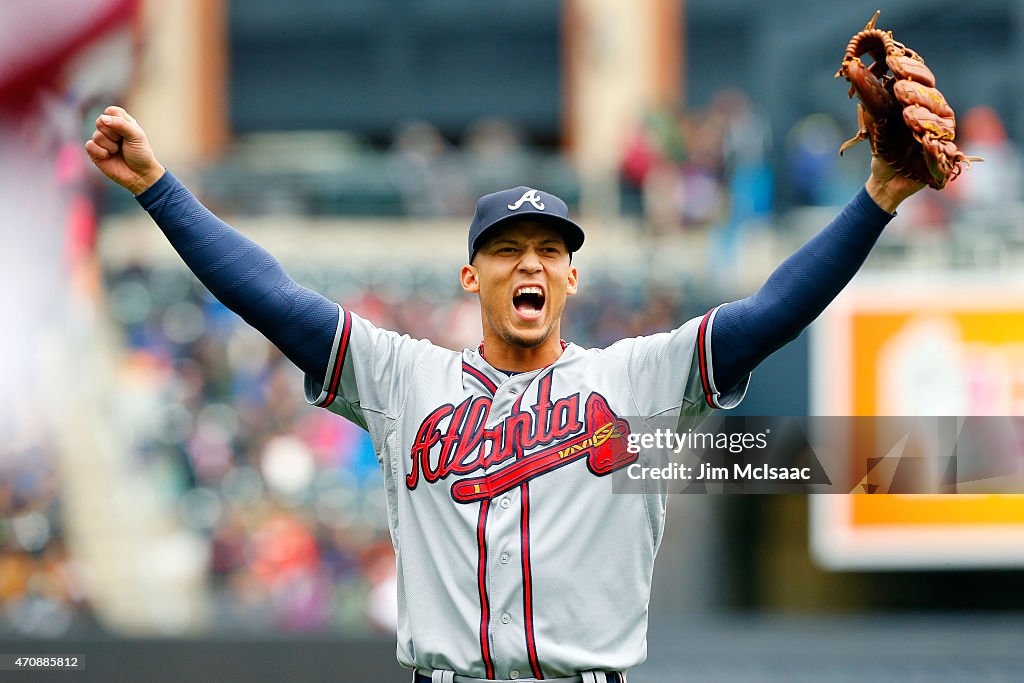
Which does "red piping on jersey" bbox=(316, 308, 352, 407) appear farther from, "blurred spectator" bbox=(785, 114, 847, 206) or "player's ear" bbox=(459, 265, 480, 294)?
"blurred spectator" bbox=(785, 114, 847, 206)

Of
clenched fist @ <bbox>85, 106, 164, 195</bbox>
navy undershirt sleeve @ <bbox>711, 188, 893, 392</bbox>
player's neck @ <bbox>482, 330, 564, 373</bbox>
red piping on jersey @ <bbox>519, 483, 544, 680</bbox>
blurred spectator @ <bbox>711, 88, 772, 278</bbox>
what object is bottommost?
red piping on jersey @ <bbox>519, 483, 544, 680</bbox>

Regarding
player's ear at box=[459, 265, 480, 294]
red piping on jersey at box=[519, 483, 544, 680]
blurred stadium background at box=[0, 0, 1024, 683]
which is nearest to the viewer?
red piping on jersey at box=[519, 483, 544, 680]

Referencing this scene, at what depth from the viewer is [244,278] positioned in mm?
2510

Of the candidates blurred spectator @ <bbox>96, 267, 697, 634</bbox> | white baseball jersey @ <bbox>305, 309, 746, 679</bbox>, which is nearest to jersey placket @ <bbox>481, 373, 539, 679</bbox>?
white baseball jersey @ <bbox>305, 309, 746, 679</bbox>

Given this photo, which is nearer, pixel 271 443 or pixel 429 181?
pixel 271 443

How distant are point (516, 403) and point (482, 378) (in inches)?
3.6

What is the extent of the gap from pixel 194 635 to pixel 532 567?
492 cm

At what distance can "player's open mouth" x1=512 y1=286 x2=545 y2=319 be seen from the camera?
8.24 feet

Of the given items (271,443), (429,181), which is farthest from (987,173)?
(271,443)

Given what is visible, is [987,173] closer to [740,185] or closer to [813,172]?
[813,172]

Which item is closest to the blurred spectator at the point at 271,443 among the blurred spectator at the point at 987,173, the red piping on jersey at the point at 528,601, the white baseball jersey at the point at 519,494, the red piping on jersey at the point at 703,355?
the blurred spectator at the point at 987,173

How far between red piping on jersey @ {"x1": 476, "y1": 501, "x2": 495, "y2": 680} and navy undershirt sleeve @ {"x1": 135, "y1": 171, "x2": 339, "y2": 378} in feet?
1.39

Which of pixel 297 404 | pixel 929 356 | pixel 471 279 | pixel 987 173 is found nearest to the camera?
pixel 471 279

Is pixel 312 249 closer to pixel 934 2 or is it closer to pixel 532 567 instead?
pixel 934 2
